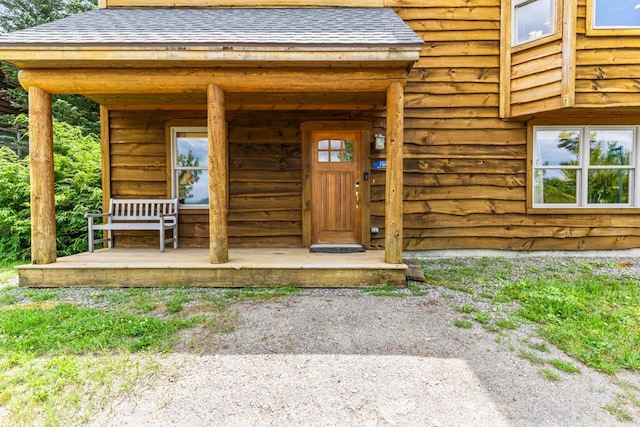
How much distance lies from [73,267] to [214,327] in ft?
7.08

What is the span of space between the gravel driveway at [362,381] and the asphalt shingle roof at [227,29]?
2.82m

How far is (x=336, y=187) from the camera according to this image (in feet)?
16.9

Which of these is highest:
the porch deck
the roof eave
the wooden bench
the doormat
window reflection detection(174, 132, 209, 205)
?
the roof eave

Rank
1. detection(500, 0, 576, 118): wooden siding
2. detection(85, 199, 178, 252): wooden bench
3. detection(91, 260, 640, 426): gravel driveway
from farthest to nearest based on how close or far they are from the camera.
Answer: detection(85, 199, 178, 252): wooden bench, detection(500, 0, 576, 118): wooden siding, detection(91, 260, 640, 426): gravel driveway

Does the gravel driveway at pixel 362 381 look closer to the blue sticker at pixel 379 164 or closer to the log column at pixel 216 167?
the log column at pixel 216 167

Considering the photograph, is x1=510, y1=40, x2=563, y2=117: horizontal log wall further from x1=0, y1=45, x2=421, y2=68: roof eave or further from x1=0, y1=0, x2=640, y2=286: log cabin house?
x1=0, y1=45, x2=421, y2=68: roof eave

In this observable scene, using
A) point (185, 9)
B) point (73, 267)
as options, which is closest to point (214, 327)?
point (73, 267)

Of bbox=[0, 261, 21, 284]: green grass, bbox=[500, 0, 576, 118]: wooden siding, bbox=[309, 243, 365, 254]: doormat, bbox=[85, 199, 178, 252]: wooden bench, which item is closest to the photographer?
bbox=[0, 261, 21, 284]: green grass

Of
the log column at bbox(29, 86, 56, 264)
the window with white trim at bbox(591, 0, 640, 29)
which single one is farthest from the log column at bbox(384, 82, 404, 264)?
the log column at bbox(29, 86, 56, 264)

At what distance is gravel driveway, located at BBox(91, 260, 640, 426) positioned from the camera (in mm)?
1623

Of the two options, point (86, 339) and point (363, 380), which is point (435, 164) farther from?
point (86, 339)

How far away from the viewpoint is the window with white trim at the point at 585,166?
5.07m

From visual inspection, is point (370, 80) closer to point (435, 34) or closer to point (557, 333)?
point (435, 34)

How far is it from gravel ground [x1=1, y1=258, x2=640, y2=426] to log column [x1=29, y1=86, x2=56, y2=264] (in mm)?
2456
